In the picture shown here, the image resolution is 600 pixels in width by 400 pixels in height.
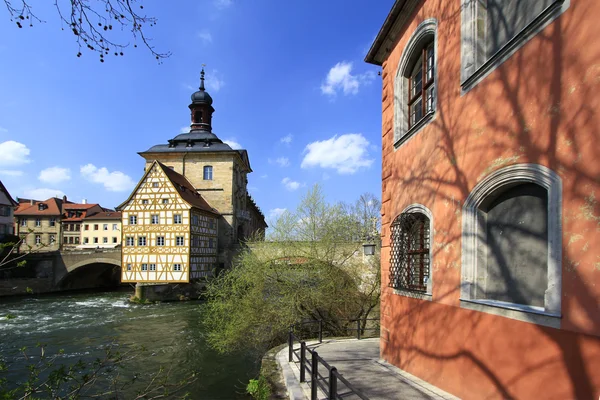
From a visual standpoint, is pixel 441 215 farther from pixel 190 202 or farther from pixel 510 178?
pixel 190 202

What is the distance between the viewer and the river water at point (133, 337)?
36.5 ft

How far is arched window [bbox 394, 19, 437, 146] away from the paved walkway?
377 centimetres

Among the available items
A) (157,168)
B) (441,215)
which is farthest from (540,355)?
(157,168)

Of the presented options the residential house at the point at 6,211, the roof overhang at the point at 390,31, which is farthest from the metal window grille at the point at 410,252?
the residential house at the point at 6,211

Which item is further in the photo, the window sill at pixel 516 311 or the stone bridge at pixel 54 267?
the stone bridge at pixel 54 267

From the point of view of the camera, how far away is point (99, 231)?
49688 millimetres

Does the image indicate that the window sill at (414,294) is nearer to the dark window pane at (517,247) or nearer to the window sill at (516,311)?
the window sill at (516,311)

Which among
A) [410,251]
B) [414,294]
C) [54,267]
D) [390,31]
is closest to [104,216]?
[54,267]

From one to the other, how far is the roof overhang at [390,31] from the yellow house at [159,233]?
2227 centimetres

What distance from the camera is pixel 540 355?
3.05 meters

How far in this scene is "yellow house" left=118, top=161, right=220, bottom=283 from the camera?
2670 centimetres

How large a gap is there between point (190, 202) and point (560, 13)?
89.8 feet

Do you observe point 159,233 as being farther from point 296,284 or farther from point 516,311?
point 516,311

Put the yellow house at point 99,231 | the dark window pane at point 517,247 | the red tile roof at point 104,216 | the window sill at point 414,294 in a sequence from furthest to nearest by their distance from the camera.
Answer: the red tile roof at point 104,216
the yellow house at point 99,231
the window sill at point 414,294
the dark window pane at point 517,247
